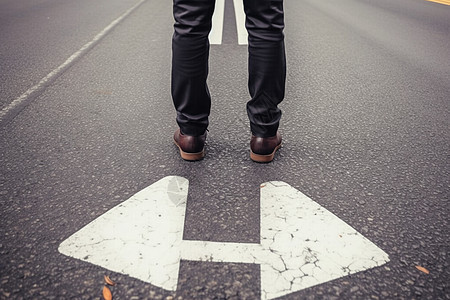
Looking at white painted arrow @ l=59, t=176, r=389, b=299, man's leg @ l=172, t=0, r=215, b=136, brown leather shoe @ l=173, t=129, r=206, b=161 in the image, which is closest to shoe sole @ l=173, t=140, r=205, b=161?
brown leather shoe @ l=173, t=129, r=206, b=161

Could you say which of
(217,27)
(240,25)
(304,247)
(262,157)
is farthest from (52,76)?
(240,25)

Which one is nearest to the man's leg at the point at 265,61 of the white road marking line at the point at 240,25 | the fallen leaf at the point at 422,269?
the fallen leaf at the point at 422,269

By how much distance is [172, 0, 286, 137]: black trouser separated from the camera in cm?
187

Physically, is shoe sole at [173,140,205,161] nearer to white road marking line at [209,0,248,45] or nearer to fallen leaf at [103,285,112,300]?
fallen leaf at [103,285,112,300]

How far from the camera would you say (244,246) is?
162cm

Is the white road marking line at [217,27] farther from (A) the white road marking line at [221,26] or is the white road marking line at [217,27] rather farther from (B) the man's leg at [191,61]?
(B) the man's leg at [191,61]

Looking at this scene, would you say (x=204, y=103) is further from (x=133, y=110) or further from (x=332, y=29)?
(x=332, y=29)

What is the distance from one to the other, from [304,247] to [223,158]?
0.83 m

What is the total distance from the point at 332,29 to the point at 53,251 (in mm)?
5444

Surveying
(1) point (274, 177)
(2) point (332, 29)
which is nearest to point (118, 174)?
(1) point (274, 177)

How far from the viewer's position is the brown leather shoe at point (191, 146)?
2209 millimetres

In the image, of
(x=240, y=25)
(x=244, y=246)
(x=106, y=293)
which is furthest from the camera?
(x=240, y=25)

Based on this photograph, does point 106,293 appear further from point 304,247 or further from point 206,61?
point 206,61

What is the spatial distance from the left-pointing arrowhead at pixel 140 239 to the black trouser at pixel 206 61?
0.48m
